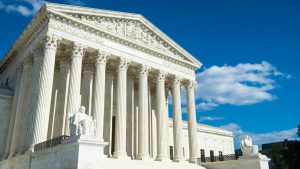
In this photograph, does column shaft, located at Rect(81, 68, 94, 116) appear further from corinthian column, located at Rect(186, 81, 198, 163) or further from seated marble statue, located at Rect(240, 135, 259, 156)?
seated marble statue, located at Rect(240, 135, 259, 156)

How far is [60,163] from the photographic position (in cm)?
1862

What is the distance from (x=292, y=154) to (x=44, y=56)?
38641 mm

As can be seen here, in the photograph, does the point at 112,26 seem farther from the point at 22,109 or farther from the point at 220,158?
the point at 220,158

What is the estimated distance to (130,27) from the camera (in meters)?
34.2

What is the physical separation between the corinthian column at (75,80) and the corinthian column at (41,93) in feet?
5.61

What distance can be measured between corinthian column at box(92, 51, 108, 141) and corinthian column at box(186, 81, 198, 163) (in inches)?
490

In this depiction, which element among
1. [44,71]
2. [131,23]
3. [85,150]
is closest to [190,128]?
[131,23]

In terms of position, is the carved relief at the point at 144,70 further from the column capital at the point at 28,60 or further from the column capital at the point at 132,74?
the column capital at the point at 28,60

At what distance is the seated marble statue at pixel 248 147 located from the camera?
29.9 meters

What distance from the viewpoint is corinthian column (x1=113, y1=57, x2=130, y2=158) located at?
28.8 meters

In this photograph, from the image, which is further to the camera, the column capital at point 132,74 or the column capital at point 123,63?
the column capital at point 132,74

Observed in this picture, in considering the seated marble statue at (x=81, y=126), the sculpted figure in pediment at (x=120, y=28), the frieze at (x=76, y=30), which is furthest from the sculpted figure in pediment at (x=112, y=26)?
the seated marble statue at (x=81, y=126)

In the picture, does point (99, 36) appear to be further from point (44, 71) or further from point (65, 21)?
point (44, 71)

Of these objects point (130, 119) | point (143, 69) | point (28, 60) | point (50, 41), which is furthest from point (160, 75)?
point (28, 60)
